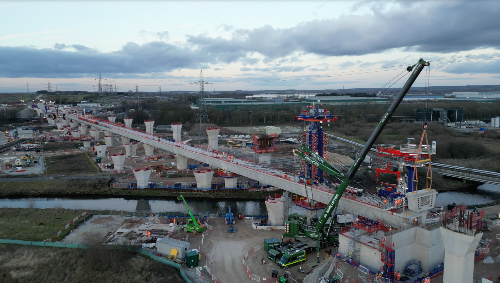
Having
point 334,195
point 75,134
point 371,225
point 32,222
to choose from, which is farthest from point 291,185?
point 75,134

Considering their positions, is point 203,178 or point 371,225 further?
point 203,178

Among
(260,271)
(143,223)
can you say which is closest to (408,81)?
(260,271)

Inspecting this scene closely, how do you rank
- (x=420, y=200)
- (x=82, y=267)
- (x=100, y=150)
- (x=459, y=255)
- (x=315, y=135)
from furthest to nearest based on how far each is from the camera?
(x=100, y=150) < (x=315, y=135) < (x=420, y=200) < (x=82, y=267) < (x=459, y=255)

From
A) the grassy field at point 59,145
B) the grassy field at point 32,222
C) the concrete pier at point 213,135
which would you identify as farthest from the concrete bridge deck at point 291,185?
the grassy field at point 59,145

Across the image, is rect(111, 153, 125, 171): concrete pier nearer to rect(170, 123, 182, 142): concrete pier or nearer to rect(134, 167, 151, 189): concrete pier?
rect(134, 167, 151, 189): concrete pier

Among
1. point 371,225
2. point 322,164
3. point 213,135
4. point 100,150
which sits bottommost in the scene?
point 371,225

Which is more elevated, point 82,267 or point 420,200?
point 420,200

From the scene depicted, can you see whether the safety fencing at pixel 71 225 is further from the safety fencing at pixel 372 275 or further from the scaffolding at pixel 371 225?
the scaffolding at pixel 371 225

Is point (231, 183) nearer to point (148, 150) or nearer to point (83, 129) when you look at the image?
point (148, 150)
